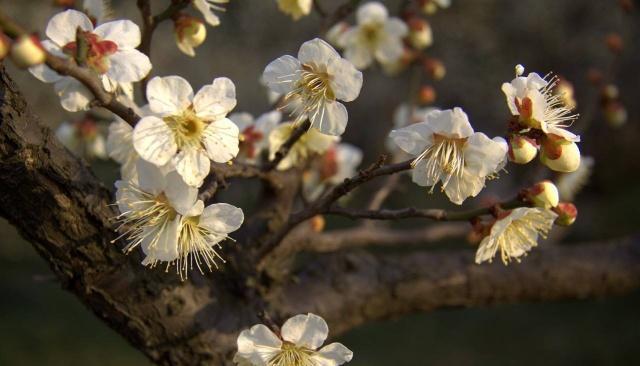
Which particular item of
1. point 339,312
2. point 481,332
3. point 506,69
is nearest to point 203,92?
point 339,312

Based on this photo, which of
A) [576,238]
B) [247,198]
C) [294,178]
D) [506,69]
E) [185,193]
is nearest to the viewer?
[185,193]

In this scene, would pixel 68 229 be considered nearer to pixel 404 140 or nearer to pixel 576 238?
pixel 404 140

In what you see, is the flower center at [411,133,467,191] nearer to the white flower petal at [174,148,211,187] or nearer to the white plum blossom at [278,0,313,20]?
the white flower petal at [174,148,211,187]

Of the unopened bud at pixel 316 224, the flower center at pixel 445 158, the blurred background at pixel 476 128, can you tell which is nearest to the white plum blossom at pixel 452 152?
the flower center at pixel 445 158

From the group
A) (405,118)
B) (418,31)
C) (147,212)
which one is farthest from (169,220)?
(405,118)

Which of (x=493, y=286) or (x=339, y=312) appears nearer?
(x=339, y=312)

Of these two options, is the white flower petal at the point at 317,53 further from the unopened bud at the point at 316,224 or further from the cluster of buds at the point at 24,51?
the unopened bud at the point at 316,224

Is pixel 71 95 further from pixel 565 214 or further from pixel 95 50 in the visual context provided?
pixel 565 214
